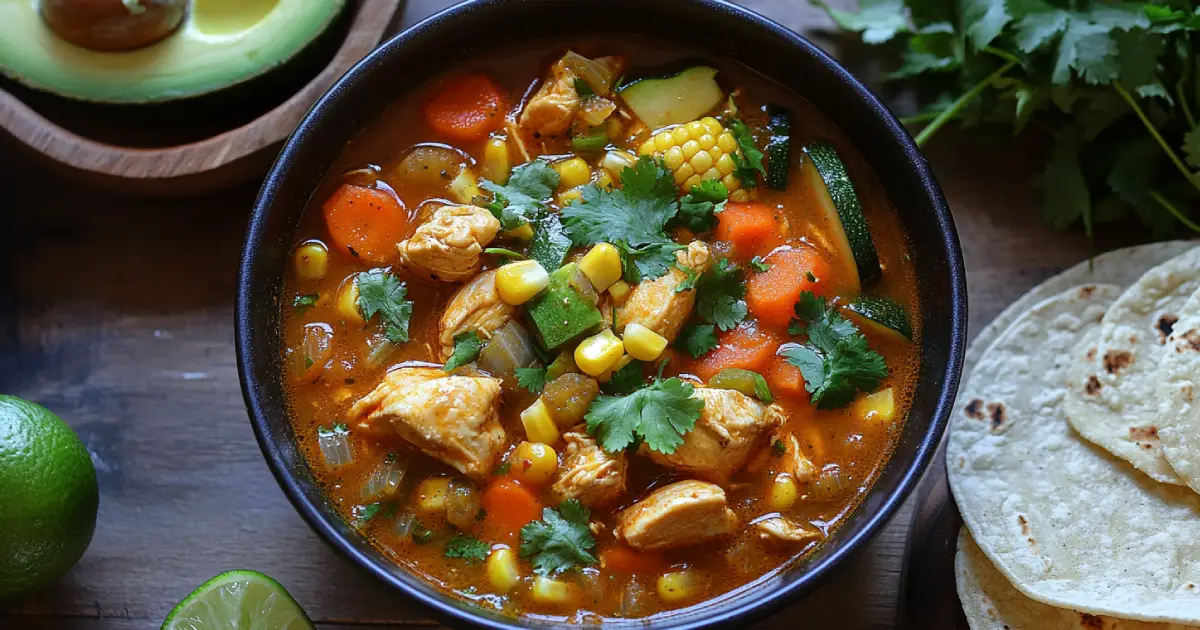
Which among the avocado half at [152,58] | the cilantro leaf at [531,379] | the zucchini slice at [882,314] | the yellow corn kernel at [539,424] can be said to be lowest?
the yellow corn kernel at [539,424]

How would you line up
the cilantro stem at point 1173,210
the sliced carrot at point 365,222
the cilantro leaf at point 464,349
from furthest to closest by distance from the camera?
the cilantro stem at point 1173,210
the sliced carrot at point 365,222
the cilantro leaf at point 464,349

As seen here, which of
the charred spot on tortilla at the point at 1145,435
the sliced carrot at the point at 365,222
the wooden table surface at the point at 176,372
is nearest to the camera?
the sliced carrot at the point at 365,222

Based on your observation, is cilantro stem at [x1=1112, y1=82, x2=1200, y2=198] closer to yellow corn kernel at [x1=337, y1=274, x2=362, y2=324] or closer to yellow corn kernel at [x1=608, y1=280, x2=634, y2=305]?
yellow corn kernel at [x1=608, y1=280, x2=634, y2=305]

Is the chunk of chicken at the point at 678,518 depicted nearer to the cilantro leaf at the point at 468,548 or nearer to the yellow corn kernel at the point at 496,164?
the cilantro leaf at the point at 468,548

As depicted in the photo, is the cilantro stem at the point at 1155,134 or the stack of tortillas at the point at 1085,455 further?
the cilantro stem at the point at 1155,134

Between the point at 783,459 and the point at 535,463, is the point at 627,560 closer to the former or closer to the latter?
the point at 535,463

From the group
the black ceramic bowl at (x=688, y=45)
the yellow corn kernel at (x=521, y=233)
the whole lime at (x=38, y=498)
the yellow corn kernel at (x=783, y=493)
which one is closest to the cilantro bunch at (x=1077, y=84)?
the black ceramic bowl at (x=688, y=45)

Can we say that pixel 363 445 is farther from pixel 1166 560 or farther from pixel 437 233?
pixel 1166 560

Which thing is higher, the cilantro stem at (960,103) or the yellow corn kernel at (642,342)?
the cilantro stem at (960,103)
